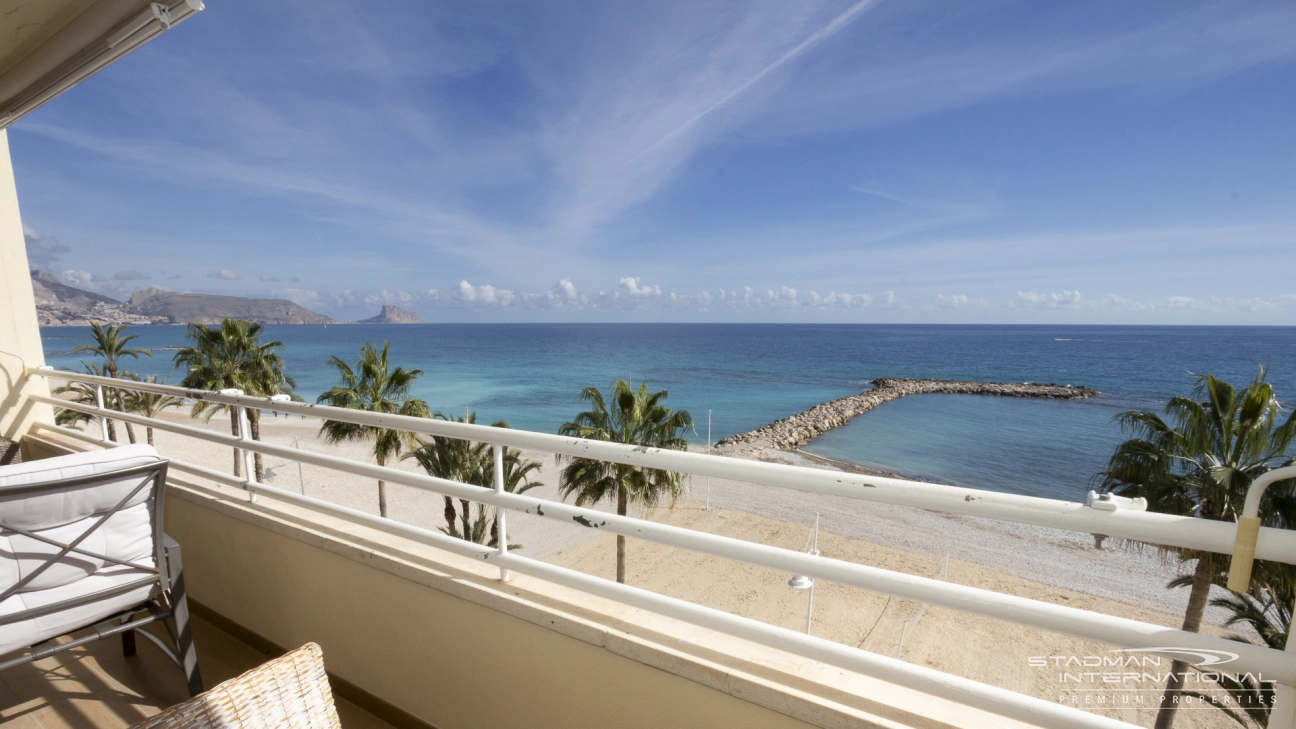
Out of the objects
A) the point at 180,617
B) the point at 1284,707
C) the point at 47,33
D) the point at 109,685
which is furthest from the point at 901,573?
the point at 47,33

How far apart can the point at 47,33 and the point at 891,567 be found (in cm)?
1862

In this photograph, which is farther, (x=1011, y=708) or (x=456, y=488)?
(x=456, y=488)

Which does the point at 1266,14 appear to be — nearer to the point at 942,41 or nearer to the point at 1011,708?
the point at 942,41

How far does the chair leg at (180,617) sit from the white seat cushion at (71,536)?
0.06 meters

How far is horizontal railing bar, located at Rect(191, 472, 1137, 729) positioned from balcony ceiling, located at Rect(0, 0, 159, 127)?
266 cm

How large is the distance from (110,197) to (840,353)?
102103 millimetres

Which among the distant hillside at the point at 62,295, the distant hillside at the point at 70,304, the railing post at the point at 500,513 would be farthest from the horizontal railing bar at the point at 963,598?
the distant hillside at the point at 62,295

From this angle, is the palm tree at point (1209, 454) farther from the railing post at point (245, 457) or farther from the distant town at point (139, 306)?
the distant town at point (139, 306)

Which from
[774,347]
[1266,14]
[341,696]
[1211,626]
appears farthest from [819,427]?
[774,347]

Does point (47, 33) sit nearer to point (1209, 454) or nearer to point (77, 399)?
point (1209, 454)

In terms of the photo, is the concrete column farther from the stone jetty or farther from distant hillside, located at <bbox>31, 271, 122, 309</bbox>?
distant hillside, located at <bbox>31, 271, 122, 309</bbox>

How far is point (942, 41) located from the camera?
113 feet

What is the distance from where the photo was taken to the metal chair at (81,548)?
1.47 m

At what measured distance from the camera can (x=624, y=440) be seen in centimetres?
1589
